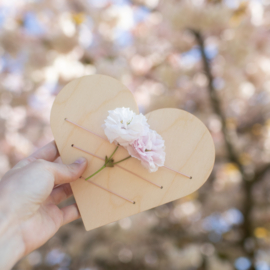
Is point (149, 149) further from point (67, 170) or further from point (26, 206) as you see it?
point (26, 206)

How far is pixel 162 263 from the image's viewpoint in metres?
1.90

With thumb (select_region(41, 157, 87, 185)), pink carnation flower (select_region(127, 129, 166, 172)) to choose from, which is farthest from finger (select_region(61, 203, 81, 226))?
pink carnation flower (select_region(127, 129, 166, 172))

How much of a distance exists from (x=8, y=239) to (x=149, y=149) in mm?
471

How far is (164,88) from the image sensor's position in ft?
7.29

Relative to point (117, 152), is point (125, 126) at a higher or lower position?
higher

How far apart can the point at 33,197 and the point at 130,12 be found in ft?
5.72

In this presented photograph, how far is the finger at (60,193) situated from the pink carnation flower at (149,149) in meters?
0.36

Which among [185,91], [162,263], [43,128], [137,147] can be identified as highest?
[137,147]

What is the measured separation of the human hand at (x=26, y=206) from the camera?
67cm

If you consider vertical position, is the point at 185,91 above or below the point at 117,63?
below

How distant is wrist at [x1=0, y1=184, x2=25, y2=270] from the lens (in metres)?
0.66

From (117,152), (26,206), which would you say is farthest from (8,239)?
(117,152)

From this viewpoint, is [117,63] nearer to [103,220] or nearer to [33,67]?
[33,67]

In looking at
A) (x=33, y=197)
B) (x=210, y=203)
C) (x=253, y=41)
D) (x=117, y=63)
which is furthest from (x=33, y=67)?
(x=210, y=203)
